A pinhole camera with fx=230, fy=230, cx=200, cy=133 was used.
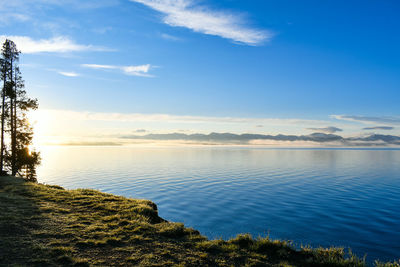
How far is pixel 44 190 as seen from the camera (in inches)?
909

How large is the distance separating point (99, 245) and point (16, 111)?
141 feet

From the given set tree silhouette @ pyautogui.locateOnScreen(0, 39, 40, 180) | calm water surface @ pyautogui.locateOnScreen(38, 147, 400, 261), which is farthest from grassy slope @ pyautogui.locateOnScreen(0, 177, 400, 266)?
tree silhouette @ pyautogui.locateOnScreen(0, 39, 40, 180)

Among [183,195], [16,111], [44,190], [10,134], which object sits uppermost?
[16,111]

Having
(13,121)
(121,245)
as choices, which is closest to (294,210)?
(121,245)

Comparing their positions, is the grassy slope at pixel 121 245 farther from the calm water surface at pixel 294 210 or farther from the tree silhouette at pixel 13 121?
the tree silhouette at pixel 13 121

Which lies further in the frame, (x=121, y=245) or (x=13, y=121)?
(x=13, y=121)

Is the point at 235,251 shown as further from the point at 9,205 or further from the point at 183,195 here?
the point at 183,195

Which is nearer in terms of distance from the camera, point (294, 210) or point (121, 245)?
point (121, 245)

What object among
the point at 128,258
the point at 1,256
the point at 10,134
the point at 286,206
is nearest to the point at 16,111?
the point at 10,134

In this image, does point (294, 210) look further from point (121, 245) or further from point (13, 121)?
point (13, 121)

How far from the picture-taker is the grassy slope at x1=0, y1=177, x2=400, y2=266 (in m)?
9.52

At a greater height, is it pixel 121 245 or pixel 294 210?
pixel 121 245

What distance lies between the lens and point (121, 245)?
1098 centimetres

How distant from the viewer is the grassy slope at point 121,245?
375 inches
